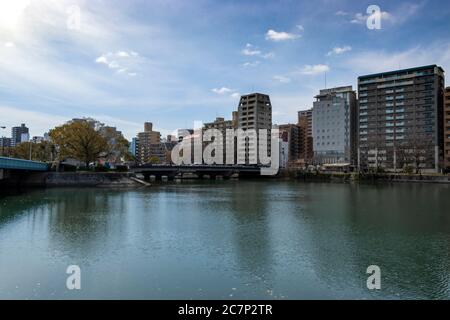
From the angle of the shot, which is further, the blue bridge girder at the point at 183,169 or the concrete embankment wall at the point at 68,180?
the blue bridge girder at the point at 183,169

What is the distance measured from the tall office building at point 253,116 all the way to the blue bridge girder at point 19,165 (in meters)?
85.8

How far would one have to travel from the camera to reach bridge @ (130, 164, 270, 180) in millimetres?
90375

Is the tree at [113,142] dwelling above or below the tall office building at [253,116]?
below

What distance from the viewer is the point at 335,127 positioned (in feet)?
447

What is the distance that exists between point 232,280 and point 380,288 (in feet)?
17.4

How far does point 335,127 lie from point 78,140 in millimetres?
96322

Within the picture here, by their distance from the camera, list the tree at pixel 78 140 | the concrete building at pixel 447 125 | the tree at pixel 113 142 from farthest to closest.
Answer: the concrete building at pixel 447 125, the tree at pixel 113 142, the tree at pixel 78 140

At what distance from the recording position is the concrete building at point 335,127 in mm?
134875

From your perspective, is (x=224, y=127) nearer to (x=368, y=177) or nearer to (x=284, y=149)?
(x=284, y=149)

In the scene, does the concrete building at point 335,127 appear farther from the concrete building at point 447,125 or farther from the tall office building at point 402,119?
the concrete building at point 447,125

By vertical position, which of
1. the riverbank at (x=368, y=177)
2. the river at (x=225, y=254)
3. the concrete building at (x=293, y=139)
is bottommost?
the river at (x=225, y=254)

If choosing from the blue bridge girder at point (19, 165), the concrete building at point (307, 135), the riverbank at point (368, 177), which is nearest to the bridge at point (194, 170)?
the riverbank at point (368, 177)
